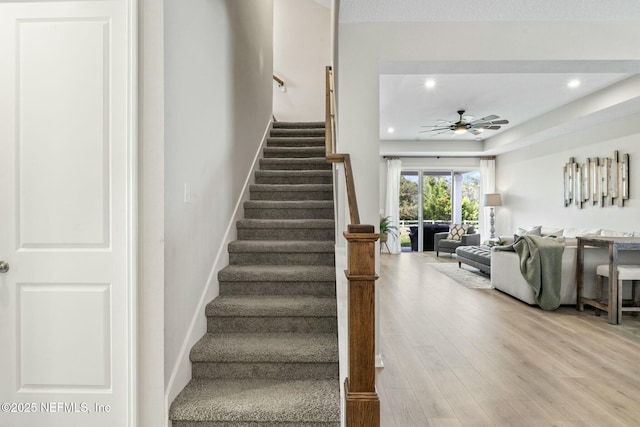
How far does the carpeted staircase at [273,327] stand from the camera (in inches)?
74.3

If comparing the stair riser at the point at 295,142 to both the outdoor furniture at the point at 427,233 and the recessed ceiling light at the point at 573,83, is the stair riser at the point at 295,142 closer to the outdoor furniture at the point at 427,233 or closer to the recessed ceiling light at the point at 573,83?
the recessed ceiling light at the point at 573,83

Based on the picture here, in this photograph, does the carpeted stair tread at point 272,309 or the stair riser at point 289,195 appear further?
the stair riser at point 289,195

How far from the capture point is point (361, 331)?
1.67 meters

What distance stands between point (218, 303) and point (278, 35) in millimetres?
6057

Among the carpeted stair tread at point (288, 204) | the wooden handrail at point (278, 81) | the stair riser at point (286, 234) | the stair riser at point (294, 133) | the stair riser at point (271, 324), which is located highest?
the wooden handrail at point (278, 81)

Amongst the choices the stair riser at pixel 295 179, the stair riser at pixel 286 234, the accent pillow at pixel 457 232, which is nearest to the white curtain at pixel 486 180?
the accent pillow at pixel 457 232

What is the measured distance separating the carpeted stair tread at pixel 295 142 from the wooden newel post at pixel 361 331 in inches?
131

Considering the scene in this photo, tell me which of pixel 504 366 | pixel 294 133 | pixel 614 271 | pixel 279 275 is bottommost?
pixel 504 366

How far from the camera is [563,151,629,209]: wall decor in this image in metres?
5.71

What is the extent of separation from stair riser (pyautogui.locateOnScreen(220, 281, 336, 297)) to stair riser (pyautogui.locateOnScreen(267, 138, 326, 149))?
252cm

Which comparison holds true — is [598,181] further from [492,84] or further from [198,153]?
[198,153]

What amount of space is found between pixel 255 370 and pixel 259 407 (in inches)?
12.1

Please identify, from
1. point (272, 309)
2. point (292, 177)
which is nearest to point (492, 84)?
point (292, 177)

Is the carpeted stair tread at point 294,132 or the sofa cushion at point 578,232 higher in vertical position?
the carpeted stair tread at point 294,132
